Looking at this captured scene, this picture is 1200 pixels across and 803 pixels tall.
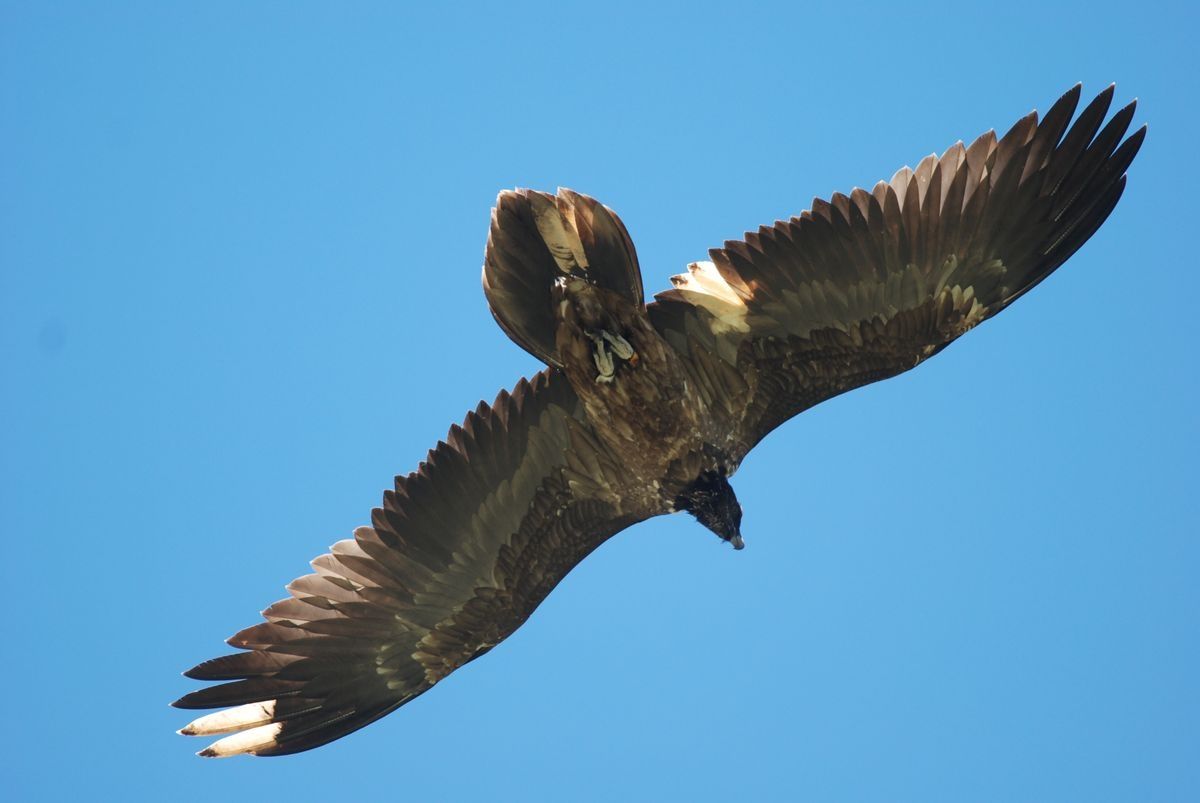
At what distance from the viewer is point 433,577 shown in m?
9.47

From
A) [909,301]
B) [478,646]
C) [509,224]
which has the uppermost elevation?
[509,224]

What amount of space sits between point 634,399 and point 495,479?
3.39ft

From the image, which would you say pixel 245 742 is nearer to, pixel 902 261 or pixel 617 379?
pixel 617 379

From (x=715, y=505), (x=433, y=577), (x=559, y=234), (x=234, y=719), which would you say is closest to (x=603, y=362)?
(x=559, y=234)

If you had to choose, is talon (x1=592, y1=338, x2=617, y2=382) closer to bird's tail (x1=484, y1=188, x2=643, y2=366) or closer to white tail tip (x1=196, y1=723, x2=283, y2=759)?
bird's tail (x1=484, y1=188, x2=643, y2=366)

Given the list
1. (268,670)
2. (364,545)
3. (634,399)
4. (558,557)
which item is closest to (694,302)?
(634,399)

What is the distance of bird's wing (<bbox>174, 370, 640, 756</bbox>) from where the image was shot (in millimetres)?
9180

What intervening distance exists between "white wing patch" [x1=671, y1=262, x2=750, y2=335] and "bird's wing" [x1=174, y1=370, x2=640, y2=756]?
0.99 meters

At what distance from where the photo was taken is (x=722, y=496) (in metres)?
9.71

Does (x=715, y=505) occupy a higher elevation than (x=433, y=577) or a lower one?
lower

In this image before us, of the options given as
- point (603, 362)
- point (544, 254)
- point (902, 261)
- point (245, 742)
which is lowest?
point (245, 742)

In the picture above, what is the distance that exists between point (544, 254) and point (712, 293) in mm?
1093

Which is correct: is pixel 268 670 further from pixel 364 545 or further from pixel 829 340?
pixel 829 340

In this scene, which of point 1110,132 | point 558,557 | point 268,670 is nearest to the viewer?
point 1110,132
